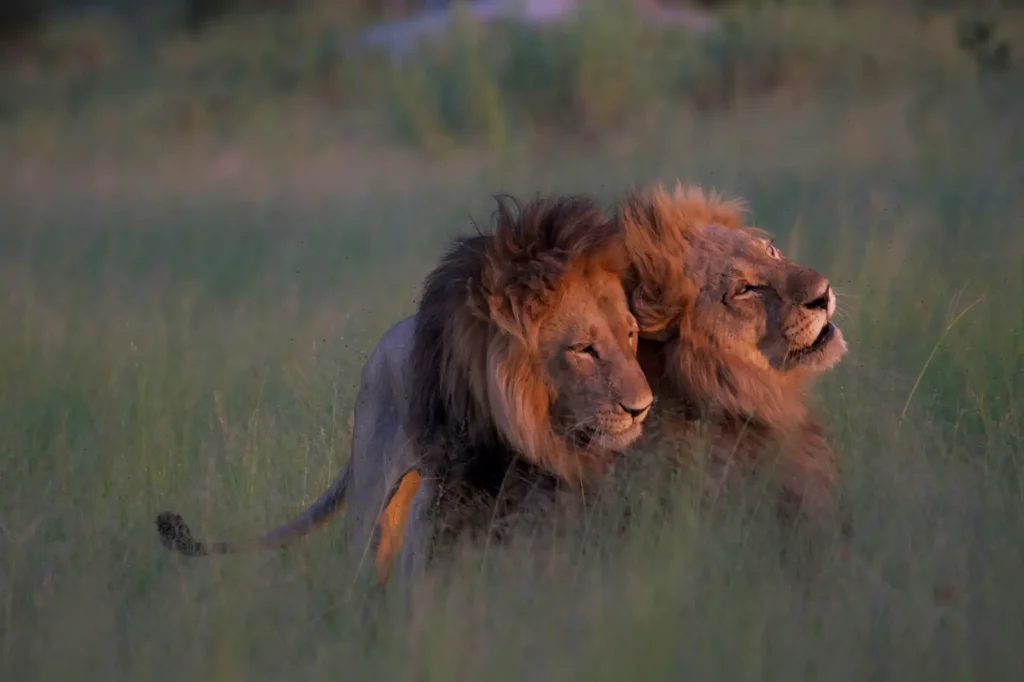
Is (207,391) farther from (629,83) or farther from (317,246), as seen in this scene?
(629,83)

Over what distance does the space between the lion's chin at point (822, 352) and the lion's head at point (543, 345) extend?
1.63ft

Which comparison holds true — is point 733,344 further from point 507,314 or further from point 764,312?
point 507,314

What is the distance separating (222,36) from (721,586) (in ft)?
56.8

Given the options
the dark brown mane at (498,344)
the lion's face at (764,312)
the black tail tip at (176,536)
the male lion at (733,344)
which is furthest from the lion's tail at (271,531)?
the lion's face at (764,312)

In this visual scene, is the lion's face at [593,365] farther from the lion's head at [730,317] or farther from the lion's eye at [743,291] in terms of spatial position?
the lion's eye at [743,291]

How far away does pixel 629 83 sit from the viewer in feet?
46.7

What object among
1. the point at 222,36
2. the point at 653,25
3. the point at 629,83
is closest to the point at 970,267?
the point at 629,83

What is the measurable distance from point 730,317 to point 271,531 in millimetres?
1590

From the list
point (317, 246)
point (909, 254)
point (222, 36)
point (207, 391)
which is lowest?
point (222, 36)

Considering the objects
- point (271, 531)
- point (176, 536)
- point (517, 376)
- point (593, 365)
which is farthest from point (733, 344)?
point (176, 536)

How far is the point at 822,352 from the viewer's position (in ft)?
14.3

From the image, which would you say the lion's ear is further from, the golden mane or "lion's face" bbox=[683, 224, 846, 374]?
"lion's face" bbox=[683, 224, 846, 374]

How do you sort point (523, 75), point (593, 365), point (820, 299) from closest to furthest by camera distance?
→ point (593, 365), point (820, 299), point (523, 75)

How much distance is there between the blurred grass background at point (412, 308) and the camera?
3662 millimetres
